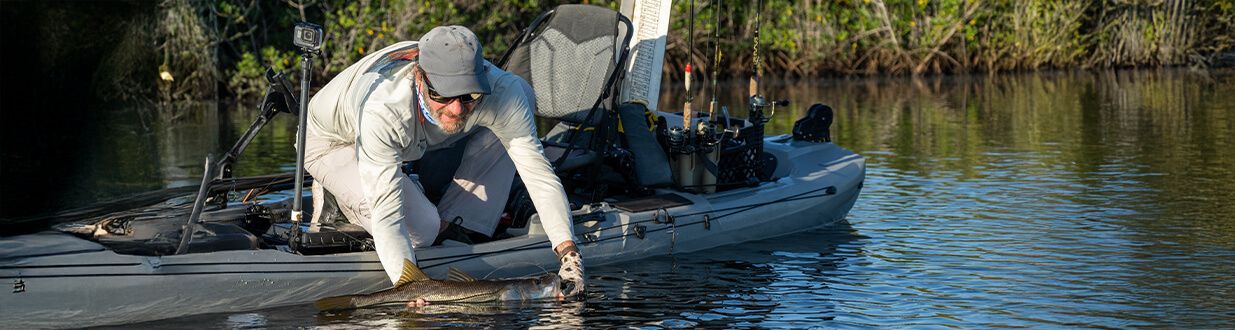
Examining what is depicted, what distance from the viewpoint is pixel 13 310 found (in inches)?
281

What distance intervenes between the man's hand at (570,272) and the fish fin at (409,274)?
66 cm

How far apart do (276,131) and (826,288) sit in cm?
1036

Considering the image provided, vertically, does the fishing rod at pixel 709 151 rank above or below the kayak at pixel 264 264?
above

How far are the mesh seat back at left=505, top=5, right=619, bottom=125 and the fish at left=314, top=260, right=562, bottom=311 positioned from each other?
5.75ft

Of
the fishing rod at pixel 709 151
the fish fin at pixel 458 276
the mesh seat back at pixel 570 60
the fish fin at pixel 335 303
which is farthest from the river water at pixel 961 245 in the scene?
the mesh seat back at pixel 570 60

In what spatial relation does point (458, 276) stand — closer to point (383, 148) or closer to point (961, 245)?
point (383, 148)

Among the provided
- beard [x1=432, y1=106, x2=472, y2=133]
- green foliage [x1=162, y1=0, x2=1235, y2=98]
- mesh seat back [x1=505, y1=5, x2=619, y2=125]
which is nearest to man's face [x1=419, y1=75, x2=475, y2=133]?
beard [x1=432, y1=106, x2=472, y2=133]

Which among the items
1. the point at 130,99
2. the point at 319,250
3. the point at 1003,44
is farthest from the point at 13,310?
the point at 1003,44

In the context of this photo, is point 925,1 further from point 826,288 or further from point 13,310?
point 13,310

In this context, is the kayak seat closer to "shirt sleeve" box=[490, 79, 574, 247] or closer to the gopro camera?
"shirt sleeve" box=[490, 79, 574, 247]

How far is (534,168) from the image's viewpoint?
7711mm

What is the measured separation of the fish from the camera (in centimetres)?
765

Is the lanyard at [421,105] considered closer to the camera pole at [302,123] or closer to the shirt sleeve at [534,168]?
the shirt sleeve at [534,168]

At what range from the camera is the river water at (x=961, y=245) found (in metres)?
7.80
